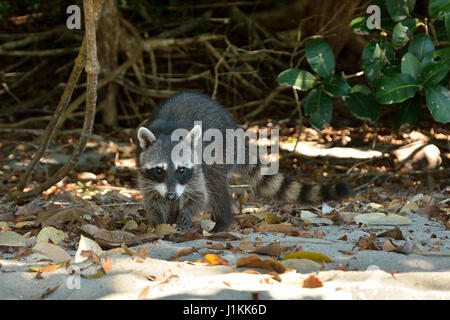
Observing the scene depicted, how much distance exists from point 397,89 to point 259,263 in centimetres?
275

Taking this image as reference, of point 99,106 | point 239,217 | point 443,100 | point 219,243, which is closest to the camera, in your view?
point 219,243

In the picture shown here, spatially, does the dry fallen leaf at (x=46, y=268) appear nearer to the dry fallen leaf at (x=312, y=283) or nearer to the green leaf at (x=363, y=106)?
the dry fallen leaf at (x=312, y=283)

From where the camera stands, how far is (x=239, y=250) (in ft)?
9.89

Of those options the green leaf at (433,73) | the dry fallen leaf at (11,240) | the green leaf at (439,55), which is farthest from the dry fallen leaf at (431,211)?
the dry fallen leaf at (11,240)

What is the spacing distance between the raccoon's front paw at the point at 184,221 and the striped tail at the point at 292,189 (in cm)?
90

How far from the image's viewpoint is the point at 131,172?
680 centimetres

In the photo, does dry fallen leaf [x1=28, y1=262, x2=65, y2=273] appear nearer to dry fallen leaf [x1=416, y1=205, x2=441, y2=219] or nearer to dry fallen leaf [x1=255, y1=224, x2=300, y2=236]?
dry fallen leaf [x1=255, y1=224, x2=300, y2=236]

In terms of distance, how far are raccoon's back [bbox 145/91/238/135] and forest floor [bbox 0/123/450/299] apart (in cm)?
74

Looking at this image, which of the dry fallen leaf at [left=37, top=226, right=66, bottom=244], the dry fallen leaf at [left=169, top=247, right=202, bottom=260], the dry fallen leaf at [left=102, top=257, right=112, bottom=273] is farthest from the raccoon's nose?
the dry fallen leaf at [left=102, top=257, right=112, bottom=273]

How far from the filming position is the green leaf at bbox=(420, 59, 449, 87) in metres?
4.68

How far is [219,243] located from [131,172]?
12.7ft
